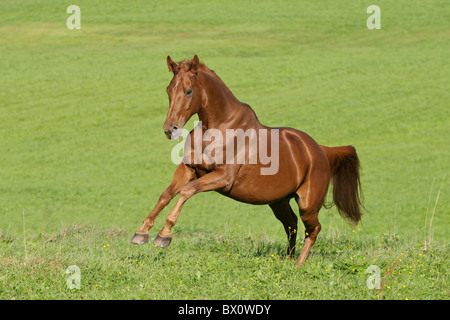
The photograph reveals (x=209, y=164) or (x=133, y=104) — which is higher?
(x=209, y=164)

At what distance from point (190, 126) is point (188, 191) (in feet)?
72.5

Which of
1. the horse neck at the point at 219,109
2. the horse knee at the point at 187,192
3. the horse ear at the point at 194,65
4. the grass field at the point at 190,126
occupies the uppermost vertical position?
the horse ear at the point at 194,65

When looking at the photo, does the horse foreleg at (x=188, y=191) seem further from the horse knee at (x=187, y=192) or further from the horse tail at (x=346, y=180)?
the horse tail at (x=346, y=180)

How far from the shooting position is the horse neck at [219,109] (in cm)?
739

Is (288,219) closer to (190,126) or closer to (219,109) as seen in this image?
(219,109)

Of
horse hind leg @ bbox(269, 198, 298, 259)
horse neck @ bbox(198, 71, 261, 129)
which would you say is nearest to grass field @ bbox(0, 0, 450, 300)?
horse hind leg @ bbox(269, 198, 298, 259)

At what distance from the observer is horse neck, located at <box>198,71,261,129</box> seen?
7.39 m

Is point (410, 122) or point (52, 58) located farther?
point (52, 58)

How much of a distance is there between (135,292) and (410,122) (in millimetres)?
26025

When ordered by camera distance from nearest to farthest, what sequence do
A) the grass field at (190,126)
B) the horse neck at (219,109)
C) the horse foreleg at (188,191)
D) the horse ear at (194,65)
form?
the horse foreleg at (188,191) < the horse ear at (194,65) < the horse neck at (219,109) < the grass field at (190,126)

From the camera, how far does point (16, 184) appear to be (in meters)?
Answer: 23.6

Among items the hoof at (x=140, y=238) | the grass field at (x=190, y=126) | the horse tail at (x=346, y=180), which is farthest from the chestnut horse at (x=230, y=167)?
the grass field at (x=190, y=126)
